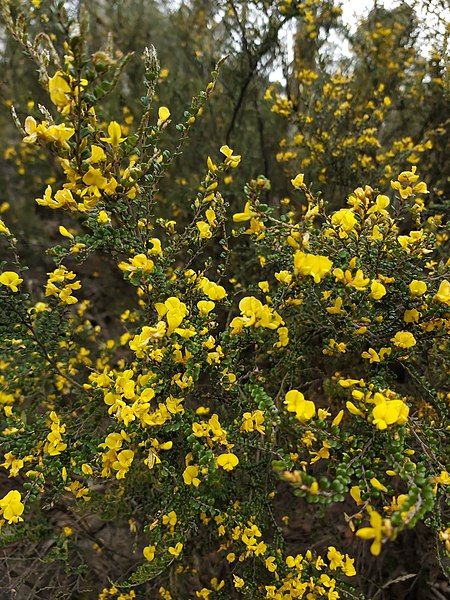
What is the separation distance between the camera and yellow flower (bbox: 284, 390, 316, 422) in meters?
1.16

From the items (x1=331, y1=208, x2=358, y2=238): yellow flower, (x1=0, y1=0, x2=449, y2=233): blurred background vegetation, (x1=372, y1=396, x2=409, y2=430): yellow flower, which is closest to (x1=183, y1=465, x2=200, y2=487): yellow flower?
(x1=372, y1=396, x2=409, y2=430): yellow flower

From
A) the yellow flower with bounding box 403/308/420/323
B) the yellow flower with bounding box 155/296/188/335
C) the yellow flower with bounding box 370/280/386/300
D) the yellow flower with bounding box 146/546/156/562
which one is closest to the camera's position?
the yellow flower with bounding box 155/296/188/335

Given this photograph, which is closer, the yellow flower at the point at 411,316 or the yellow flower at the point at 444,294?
the yellow flower at the point at 444,294

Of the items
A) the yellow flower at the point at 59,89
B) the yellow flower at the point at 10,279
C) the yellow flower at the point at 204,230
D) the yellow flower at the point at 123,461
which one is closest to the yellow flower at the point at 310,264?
the yellow flower at the point at 204,230

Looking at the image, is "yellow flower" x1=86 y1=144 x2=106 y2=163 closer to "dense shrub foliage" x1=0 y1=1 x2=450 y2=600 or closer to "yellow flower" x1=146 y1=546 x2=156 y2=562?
"dense shrub foliage" x1=0 y1=1 x2=450 y2=600

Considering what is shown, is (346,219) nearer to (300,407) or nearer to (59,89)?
(300,407)

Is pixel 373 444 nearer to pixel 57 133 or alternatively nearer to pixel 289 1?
pixel 57 133

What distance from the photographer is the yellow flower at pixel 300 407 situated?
3.79ft

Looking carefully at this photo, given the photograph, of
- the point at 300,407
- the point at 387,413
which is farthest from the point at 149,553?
the point at 387,413

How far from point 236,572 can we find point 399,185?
214cm

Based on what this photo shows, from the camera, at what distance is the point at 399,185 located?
151cm

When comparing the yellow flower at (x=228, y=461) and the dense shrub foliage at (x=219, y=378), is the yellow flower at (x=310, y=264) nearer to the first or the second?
the dense shrub foliage at (x=219, y=378)

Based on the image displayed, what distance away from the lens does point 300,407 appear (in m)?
1.17

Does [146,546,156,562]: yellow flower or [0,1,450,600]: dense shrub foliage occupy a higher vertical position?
[0,1,450,600]: dense shrub foliage
